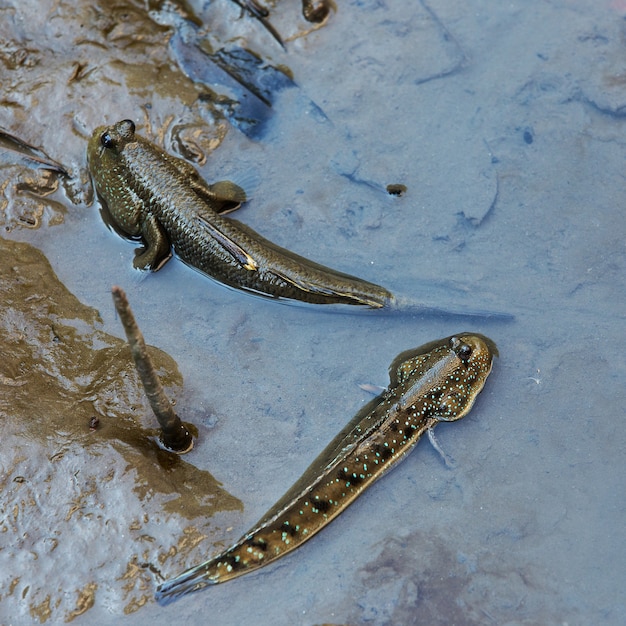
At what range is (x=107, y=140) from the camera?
169 inches

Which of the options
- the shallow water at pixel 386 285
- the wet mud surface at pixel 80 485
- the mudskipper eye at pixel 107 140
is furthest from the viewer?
the mudskipper eye at pixel 107 140

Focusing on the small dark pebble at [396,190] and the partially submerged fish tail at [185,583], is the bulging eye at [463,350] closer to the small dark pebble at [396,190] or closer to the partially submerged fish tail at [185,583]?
the small dark pebble at [396,190]

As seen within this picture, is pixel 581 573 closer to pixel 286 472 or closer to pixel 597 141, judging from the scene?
pixel 286 472

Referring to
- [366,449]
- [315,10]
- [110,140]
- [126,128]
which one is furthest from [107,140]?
[366,449]

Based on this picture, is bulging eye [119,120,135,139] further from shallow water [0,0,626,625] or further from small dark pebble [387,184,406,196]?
small dark pebble [387,184,406,196]

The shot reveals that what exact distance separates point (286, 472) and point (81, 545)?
107 cm

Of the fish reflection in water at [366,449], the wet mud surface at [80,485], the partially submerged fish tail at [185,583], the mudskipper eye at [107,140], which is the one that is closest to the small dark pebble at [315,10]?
the mudskipper eye at [107,140]

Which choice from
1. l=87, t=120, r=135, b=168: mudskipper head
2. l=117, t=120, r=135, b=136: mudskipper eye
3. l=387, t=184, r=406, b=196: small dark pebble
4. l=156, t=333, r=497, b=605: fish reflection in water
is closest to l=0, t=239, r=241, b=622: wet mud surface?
l=156, t=333, r=497, b=605: fish reflection in water

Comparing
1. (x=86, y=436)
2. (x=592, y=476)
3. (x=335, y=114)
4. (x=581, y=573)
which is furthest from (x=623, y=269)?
(x=86, y=436)

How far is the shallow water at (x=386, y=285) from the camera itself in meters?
3.40

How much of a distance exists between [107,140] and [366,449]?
2.44m

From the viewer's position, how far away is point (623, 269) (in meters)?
4.23

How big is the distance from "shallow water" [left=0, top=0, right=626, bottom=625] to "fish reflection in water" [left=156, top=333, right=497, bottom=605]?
77 millimetres

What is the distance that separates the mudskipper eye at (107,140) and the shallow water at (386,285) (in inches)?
16.8
